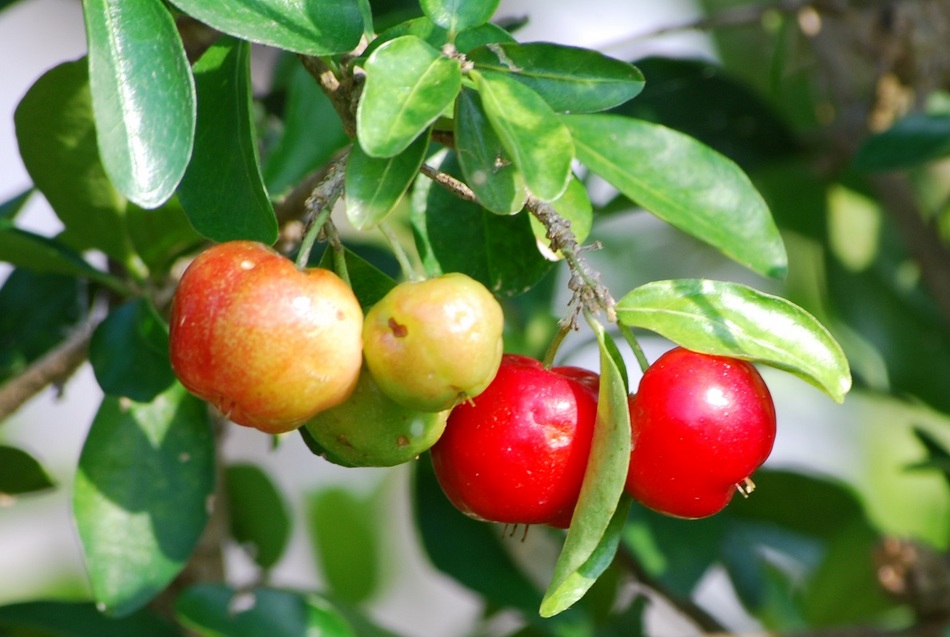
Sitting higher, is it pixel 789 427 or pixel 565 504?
pixel 565 504

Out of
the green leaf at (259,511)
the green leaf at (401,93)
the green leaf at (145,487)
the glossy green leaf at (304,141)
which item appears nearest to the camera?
the green leaf at (401,93)

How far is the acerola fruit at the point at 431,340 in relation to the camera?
607mm

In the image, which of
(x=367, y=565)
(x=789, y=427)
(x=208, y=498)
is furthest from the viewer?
(x=789, y=427)

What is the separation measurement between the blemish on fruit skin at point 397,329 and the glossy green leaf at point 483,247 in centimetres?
21

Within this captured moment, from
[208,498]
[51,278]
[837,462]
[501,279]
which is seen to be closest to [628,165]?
[501,279]

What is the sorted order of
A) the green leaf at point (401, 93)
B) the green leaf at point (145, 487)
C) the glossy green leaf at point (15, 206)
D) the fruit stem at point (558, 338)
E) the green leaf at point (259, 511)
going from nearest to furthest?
the green leaf at point (401, 93) → the fruit stem at point (558, 338) → the green leaf at point (145, 487) → the glossy green leaf at point (15, 206) → the green leaf at point (259, 511)

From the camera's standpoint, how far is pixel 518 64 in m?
0.72

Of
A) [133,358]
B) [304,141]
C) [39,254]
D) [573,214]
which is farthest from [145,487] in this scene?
[573,214]

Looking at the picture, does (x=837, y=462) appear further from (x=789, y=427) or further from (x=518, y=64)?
(x=518, y=64)

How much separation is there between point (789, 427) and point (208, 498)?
172 centimetres

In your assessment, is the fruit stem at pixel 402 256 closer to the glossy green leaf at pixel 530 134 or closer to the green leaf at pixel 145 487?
the glossy green leaf at pixel 530 134

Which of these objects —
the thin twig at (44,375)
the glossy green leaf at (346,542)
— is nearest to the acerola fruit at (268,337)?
the thin twig at (44,375)

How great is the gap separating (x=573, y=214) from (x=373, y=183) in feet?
0.62

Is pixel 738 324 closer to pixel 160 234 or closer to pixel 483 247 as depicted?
pixel 483 247
